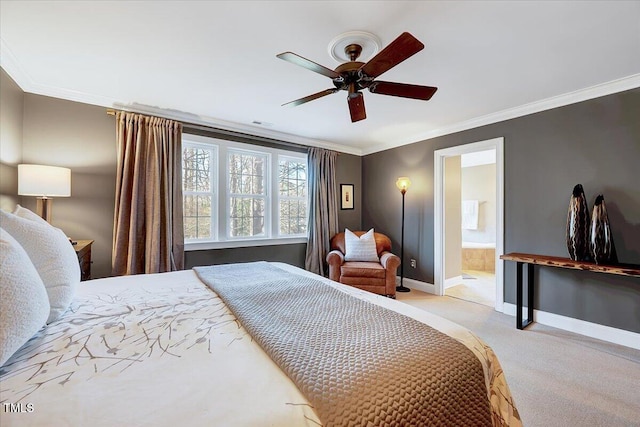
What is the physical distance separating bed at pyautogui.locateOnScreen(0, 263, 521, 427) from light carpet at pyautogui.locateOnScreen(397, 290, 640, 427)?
1029 millimetres

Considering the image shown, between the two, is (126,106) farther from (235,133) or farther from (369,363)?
(369,363)

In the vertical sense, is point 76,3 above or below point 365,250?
above

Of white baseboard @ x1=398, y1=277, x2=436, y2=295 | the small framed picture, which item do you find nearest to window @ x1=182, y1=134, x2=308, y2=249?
the small framed picture

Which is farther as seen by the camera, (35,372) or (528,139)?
(528,139)

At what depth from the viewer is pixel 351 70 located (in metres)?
1.84

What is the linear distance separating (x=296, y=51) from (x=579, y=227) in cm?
305

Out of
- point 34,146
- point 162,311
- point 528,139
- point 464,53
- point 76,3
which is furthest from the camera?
point 528,139

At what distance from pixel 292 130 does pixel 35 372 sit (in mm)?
3750

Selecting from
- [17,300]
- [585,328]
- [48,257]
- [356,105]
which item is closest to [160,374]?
[17,300]

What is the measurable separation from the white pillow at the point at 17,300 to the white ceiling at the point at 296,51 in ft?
5.21

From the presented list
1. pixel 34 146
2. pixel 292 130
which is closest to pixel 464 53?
pixel 292 130

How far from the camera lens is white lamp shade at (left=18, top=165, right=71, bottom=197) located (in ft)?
7.20

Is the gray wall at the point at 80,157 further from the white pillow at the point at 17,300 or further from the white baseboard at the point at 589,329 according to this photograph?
the white baseboard at the point at 589,329

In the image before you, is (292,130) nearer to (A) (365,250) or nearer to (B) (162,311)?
(A) (365,250)
